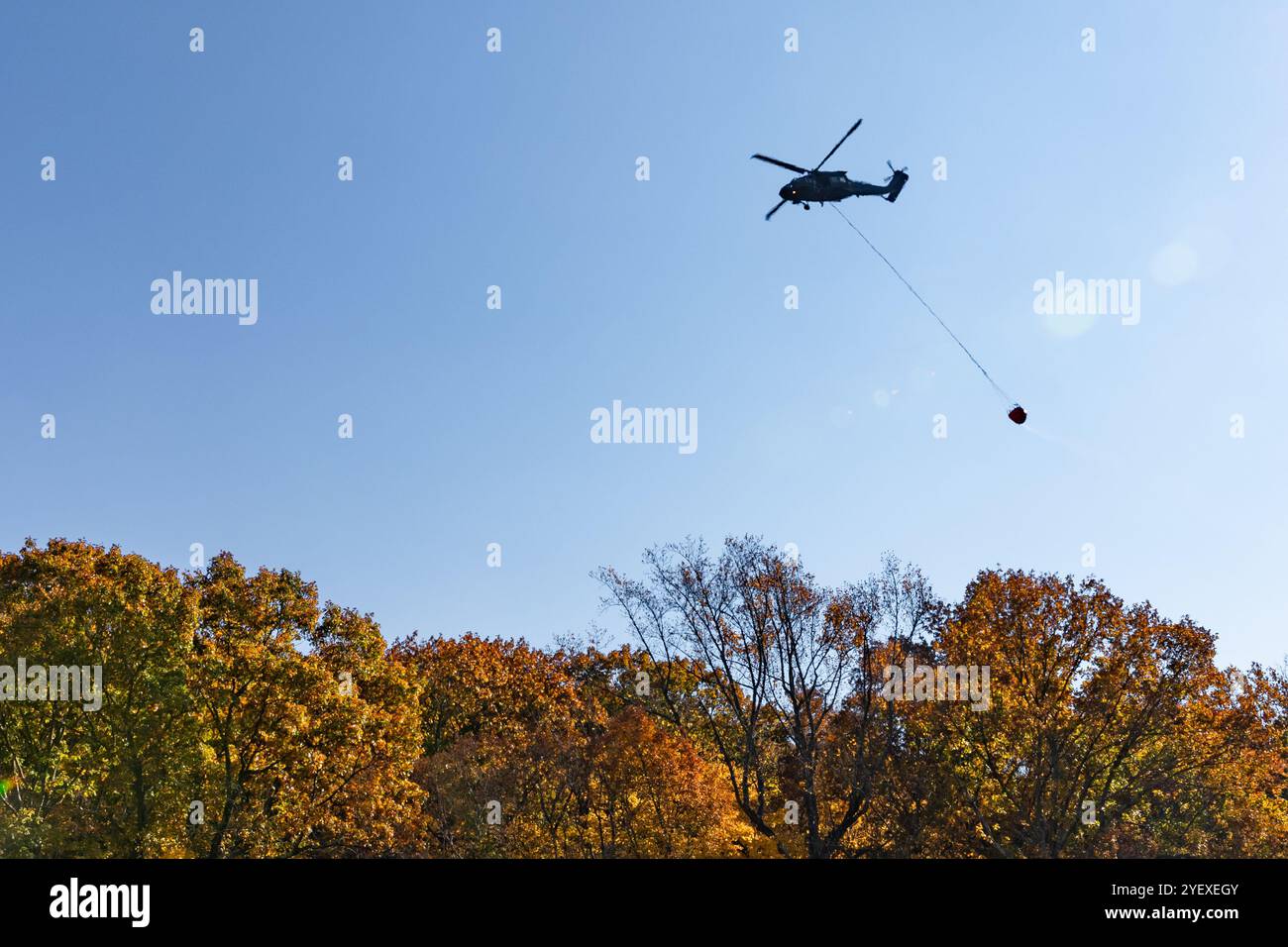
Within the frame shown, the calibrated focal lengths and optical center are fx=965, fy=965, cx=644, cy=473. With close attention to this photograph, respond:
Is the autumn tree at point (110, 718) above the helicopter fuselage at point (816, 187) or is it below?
below

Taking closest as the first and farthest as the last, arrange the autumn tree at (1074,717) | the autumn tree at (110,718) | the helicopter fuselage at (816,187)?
the helicopter fuselage at (816,187), the autumn tree at (110,718), the autumn tree at (1074,717)

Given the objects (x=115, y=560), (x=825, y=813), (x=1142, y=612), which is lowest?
(x=825, y=813)

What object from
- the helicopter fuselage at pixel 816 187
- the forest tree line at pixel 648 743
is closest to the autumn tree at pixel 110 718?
the forest tree line at pixel 648 743

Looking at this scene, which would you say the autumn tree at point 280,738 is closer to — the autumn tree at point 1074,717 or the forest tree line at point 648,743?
the forest tree line at point 648,743

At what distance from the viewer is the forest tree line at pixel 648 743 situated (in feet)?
123

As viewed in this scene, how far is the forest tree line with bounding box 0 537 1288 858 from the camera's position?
37.6 m

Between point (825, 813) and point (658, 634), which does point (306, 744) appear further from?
point (825, 813)

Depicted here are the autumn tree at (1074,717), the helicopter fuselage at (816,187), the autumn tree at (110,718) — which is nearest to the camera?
the helicopter fuselage at (816,187)

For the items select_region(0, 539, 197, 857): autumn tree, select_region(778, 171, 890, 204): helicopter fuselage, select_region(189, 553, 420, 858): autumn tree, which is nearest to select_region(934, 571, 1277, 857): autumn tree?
select_region(778, 171, 890, 204): helicopter fuselage

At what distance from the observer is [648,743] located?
1740 inches

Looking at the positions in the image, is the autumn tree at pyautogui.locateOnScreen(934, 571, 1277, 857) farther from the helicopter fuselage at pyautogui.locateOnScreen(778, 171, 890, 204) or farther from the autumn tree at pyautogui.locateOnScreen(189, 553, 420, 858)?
the autumn tree at pyautogui.locateOnScreen(189, 553, 420, 858)

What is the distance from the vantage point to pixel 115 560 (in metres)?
45.5
